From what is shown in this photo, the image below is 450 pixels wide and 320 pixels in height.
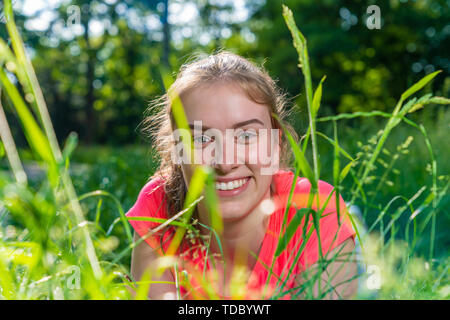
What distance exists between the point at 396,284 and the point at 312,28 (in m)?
Answer: 18.5

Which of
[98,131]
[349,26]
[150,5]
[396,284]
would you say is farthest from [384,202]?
[98,131]

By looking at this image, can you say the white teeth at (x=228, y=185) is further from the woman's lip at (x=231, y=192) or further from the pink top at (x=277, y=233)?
the pink top at (x=277, y=233)

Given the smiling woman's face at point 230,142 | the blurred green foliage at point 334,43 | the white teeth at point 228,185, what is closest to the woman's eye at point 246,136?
the smiling woman's face at point 230,142

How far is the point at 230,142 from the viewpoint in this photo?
62.2 inches

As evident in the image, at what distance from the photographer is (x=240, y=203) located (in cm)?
158

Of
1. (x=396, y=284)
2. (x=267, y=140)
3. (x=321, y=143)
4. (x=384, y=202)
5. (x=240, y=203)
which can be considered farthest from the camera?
(x=321, y=143)

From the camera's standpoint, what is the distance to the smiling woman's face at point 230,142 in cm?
155

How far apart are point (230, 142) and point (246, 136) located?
0.07 m

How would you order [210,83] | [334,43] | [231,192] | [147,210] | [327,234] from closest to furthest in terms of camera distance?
[327,234] < [231,192] < [210,83] < [147,210] < [334,43]

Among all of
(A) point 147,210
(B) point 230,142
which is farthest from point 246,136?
(A) point 147,210

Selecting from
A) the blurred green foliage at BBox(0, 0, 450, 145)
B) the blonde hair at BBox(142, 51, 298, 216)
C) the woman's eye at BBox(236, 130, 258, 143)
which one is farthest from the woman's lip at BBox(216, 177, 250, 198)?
the blurred green foliage at BBox(0, 0, 450, 145)

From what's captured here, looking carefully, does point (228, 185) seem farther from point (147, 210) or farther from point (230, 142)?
point (147, 210)

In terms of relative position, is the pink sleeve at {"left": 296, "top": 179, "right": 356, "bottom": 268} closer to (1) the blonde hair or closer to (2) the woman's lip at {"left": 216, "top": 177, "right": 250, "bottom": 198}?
(2) the woman's lip at {"left": 216, "top": 177, "right": 250, "bottom": 198}
